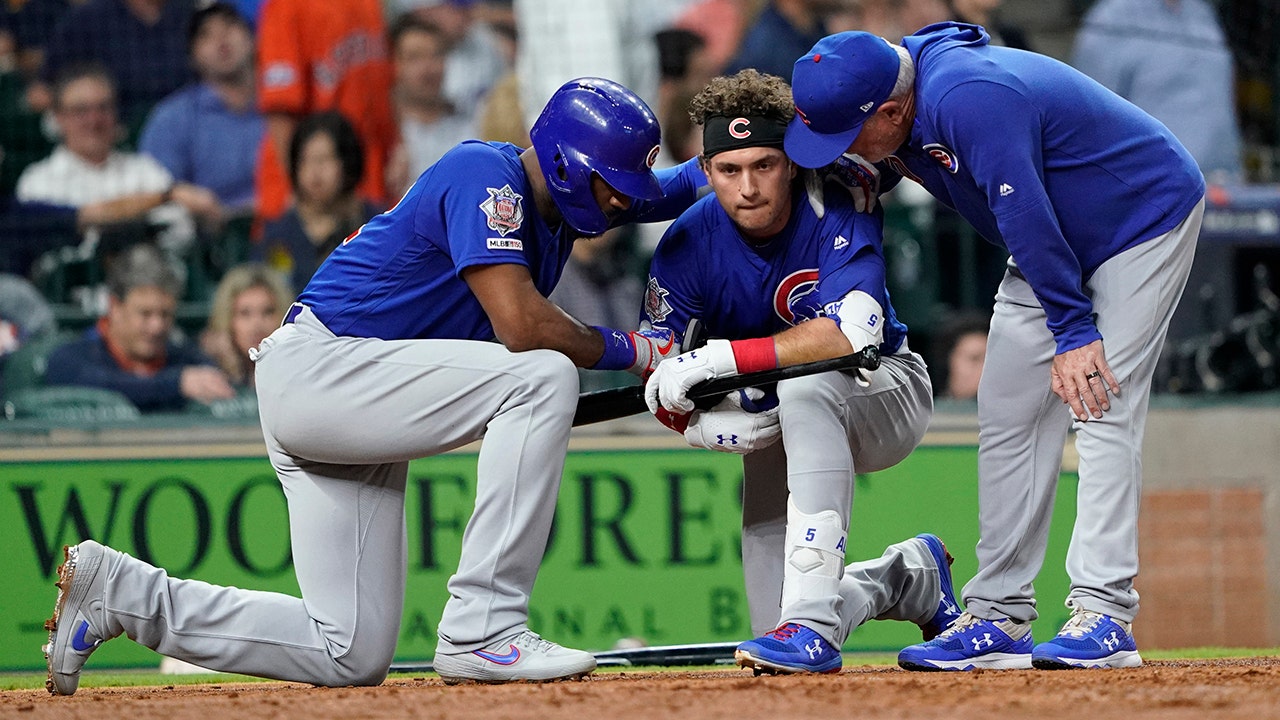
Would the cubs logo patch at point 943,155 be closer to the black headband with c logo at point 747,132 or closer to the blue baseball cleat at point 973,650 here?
the black headband with c logo at point 747,132

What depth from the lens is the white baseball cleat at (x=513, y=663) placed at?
3.78 m

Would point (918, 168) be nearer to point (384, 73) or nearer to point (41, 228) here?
point (384, 73)

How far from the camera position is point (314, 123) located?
7.39 metres

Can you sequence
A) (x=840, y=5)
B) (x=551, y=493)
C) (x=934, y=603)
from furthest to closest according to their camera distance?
(x=840, y=5), (x=934, y=603), (x=551, y=493)

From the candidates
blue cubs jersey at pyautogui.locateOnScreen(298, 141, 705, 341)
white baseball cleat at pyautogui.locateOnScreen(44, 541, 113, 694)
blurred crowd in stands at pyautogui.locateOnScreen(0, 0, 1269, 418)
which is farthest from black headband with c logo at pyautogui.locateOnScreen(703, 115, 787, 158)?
blurred crowd in stands at pyautogui.locateOnScreen(0, 0, 1269, 418)

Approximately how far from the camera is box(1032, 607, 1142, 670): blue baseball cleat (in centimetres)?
389

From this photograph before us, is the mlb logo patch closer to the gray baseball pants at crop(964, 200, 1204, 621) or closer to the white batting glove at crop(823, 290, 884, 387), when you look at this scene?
the white batting glove at crop(823, 290, 884, 387)

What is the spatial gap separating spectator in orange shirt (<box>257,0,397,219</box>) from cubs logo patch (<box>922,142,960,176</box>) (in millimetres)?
3999

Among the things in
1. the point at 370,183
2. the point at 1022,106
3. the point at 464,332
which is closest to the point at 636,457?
the point at 370,183

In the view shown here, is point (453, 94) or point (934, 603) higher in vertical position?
point (453, 94)


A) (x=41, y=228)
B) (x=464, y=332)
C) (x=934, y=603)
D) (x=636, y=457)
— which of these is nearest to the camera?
(x=464, y=332)

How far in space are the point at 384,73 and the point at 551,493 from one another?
431 cm

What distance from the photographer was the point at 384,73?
25.0 feet

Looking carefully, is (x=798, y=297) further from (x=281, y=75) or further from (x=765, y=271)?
(x=281, y=75)
